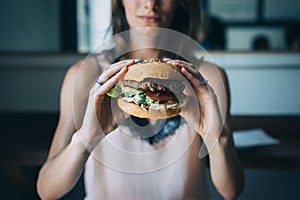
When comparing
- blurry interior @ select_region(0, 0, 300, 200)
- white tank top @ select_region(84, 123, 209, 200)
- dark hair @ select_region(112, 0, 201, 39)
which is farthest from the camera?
blurry interior @ select_region(0, 0, 300, 200)

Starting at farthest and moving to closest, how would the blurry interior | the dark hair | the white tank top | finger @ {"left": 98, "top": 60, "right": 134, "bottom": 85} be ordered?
1. the blurry interior
2. the white tank top
3. the dark hair
4. finger @ {"left": 98, "top": 60, "right": 134, "bottom": 85}

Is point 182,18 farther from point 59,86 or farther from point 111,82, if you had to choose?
point 59,86

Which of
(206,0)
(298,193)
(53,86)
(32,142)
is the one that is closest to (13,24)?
(53,86)

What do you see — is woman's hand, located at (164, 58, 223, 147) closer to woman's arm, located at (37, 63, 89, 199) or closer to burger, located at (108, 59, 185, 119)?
burger, located at (108, 59, 185, 119)

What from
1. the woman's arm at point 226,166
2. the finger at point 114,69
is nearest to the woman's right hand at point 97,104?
the finger at point 114,69

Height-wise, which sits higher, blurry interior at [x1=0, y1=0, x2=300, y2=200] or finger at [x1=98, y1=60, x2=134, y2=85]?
finger at [x1=98, y1=60, x2=134, y2=85]

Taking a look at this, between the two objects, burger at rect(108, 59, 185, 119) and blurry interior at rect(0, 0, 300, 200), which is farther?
blurry interior at rect(0, 0, 300, 200)

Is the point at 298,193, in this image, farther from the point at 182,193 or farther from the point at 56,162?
the point at 56,162

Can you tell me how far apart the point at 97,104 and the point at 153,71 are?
0.05m

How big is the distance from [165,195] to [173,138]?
0.12 m

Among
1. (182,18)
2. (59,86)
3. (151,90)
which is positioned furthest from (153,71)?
(59,86)

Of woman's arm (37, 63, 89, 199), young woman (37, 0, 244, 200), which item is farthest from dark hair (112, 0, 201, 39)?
woman's arm (37, 63, 89, 199)

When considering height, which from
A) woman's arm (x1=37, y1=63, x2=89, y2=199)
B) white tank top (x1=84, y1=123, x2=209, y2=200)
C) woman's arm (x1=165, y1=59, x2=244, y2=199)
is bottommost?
white tank top (x1=84, y1=123, x2=209, y2=200)

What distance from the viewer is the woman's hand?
319 mm
